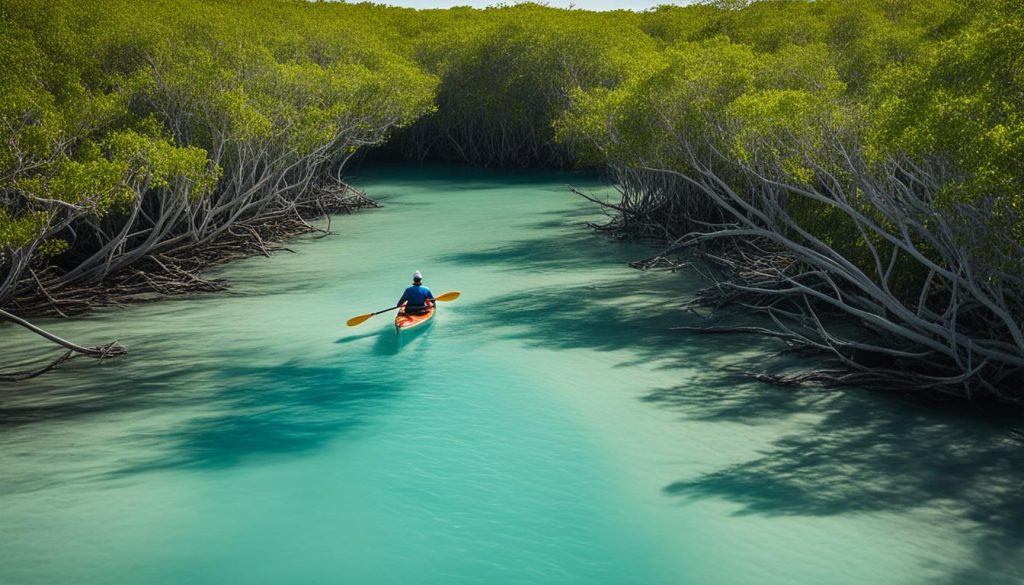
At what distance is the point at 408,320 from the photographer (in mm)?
16469

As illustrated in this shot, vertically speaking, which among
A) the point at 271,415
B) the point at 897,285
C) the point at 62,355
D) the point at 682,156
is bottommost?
the point at 271,415

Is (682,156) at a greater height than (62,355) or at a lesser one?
greater

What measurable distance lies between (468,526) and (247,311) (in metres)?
9.95

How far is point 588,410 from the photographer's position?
12.7m

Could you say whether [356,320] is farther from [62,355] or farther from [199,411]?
[62,355]

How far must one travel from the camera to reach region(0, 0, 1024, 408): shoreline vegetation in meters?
11.5

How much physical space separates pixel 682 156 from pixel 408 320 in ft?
21.4

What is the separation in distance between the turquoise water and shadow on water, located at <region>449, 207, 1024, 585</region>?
0.04 metres

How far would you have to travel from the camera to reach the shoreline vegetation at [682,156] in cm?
1155

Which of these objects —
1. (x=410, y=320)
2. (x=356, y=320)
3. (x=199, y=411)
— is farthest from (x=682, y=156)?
(x=199, y=411)

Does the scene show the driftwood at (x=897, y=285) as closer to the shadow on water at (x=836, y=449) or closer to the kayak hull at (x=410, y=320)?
the shadow on water at (x=836, y=449)

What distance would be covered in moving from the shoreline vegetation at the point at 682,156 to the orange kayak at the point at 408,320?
476cm

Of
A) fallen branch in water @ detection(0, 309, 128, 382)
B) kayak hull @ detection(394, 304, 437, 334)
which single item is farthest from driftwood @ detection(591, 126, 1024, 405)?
fallen branch in water @ detection(0, 309, 128, 382)

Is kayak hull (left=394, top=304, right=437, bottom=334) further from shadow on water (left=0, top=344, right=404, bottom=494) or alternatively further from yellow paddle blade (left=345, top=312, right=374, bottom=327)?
shadow on water (left=0, top=344, right=404, bottom=494)
